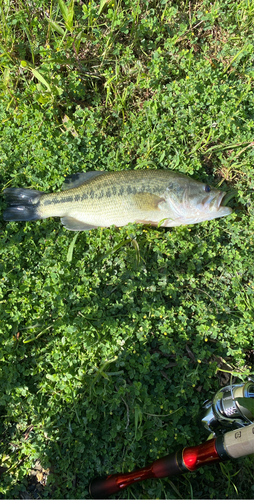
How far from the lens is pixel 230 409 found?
9.93ft

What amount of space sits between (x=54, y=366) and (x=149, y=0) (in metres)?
4.62

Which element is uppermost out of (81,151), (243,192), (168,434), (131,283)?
(81,151)

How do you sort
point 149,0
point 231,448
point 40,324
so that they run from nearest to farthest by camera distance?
point 231,448 → point 40,324 → point 149,0

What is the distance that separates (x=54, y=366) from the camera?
3332 mm

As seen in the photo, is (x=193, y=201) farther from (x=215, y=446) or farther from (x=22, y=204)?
(x=215, y=446)

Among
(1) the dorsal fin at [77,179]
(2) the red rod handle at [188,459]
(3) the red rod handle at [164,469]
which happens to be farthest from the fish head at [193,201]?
(3) the red rod handle at [164,469]

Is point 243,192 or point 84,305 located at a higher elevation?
point 243,192

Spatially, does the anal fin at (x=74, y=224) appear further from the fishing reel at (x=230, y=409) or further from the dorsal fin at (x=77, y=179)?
the fishing reel at (x=230, y=409)

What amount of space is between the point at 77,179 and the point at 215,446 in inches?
116

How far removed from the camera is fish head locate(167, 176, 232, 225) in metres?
3.55

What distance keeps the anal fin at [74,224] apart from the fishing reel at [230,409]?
7.27 feet

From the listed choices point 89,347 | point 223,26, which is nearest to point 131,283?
point 89,347

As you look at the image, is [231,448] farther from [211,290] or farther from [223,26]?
[223,26]

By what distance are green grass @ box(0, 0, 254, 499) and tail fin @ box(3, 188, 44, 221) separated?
142 mm
